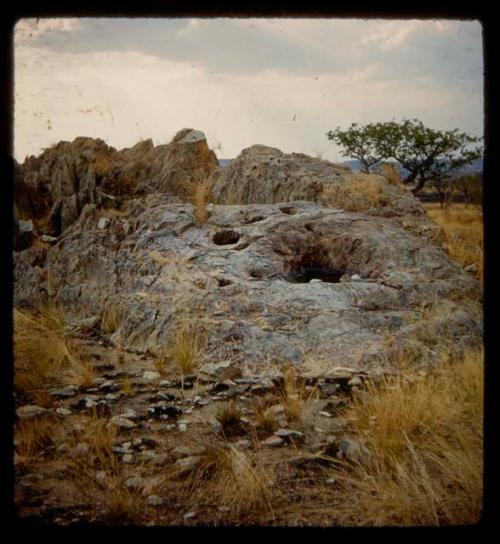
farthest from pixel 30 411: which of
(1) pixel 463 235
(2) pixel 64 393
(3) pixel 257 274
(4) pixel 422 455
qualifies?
(1) pixel 463 235

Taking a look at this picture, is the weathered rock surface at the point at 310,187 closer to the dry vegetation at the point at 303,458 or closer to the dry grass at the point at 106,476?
the dry vegetation at the point at 303,458

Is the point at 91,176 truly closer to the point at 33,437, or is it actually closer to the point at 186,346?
the point at 186,346

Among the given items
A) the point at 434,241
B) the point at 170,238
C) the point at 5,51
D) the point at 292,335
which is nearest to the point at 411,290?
the point at 292,335

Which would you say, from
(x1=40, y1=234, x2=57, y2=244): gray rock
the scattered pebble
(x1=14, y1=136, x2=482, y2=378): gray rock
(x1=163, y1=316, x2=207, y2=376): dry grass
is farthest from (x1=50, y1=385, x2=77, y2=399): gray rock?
(x1=40, y1=234, x2=57, y2=244): gray rock

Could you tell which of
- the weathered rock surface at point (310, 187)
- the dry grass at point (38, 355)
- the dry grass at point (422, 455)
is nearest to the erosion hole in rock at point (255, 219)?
the weathered rock surface at point (310, 187)

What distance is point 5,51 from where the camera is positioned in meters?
1.85

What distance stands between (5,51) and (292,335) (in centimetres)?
319

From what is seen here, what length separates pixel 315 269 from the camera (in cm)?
602

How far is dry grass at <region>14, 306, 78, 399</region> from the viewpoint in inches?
146

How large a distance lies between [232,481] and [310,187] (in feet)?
19.2

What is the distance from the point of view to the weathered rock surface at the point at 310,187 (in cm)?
→ 730

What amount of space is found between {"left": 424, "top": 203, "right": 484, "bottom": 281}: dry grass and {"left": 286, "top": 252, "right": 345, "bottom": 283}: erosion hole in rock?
5.50 ft

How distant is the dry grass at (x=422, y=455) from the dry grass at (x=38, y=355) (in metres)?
2.38

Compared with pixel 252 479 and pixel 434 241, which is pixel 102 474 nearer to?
pixel 252 479
